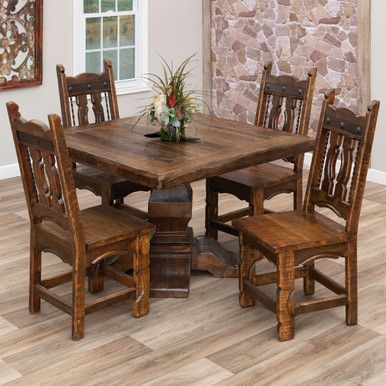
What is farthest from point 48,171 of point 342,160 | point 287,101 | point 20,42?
point 20,42

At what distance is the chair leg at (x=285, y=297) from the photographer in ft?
12.5

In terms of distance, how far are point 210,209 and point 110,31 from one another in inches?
102

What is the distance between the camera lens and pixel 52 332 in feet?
13.1

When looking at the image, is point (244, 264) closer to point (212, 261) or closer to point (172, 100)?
point (212, 261)

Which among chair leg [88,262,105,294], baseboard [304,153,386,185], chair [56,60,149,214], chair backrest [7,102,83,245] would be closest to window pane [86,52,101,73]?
chair [56,60,149,214]

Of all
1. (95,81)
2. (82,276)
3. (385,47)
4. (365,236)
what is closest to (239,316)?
(82,276)

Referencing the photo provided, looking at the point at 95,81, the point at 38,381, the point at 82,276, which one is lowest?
the point at 38,381

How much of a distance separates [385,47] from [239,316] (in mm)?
2939

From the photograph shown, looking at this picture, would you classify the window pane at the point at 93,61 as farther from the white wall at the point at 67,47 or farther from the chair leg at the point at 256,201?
the chair leg at the point at 256,201

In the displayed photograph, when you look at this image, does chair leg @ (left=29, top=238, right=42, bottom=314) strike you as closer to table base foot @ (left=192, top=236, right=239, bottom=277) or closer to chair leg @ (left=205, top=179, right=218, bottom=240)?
table base foot @ (left=192, top=236, right=239, bottom=277)

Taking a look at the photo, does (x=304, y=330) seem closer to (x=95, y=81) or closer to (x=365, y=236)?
(x=365, y=236)

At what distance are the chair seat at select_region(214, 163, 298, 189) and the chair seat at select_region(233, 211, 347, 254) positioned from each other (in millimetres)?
572

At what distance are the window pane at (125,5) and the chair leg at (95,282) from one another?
3290 millimetres

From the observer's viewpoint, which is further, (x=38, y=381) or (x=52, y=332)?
(x=52, y=332)
